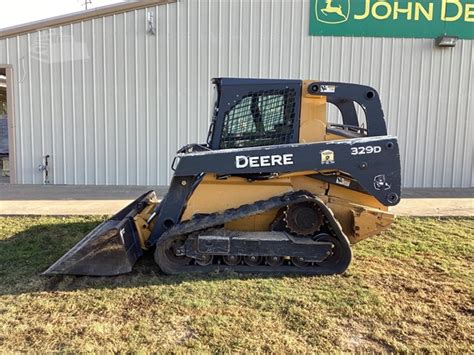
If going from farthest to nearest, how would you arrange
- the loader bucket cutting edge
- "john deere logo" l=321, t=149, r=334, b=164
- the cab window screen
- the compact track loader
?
the cab window screen → "john deere logo" l=321, t=149, r=334, b=164 → the compact track loader → the loader bucket cutting edge

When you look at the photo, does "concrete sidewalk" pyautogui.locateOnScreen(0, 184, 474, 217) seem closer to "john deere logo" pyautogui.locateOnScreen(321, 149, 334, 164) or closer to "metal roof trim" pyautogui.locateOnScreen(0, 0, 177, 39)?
"john deere logo" pyautogui.locateOnScreen(321, 149, 334, 164)

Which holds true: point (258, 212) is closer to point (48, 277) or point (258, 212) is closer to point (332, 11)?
point (48, 277)

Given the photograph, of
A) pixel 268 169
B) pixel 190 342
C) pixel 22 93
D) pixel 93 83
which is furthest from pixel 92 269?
pixel 22 93

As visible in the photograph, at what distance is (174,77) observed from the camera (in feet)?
32.6

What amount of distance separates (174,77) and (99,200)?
3.51 metres

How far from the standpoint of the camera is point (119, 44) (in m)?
9.84

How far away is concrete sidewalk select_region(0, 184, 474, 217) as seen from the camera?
23.9 ft

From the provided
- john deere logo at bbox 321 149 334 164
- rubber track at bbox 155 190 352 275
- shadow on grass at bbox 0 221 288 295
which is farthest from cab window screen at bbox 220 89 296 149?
shadow on grass at bbox 0 221 288 295

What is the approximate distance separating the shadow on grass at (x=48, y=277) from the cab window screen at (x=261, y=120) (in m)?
1.42

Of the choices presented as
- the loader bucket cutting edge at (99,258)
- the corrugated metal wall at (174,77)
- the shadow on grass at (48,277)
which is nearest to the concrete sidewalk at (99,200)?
the corrugated metal wall at (174,77)

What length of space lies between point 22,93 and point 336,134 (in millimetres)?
8314

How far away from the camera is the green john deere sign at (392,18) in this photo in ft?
32.0

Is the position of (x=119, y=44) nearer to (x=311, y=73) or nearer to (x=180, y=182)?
(x=311, y=73)

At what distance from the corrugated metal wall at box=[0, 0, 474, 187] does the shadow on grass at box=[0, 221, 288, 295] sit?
4.73 m
